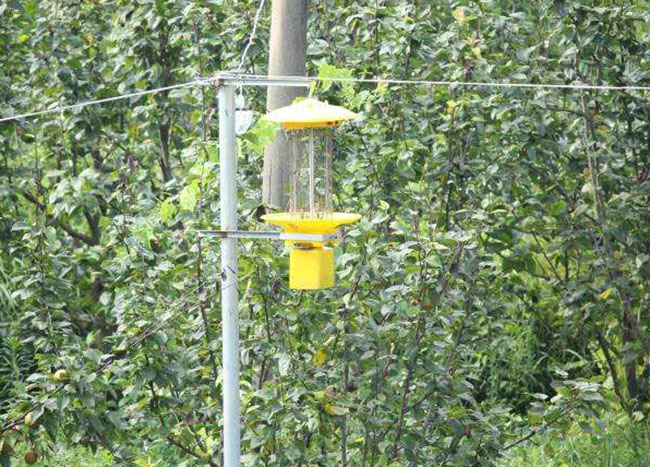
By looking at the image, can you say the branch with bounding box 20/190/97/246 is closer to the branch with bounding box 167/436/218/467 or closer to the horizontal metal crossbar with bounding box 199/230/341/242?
the branch with bounding box 167/436/218/467

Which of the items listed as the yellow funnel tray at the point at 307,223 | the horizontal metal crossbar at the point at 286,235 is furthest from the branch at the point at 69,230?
the yellow funnel tray at the point at 307,223

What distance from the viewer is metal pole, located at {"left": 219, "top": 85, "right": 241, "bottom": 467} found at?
3.91 m

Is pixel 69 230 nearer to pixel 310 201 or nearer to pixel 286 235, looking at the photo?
pixel 310 201

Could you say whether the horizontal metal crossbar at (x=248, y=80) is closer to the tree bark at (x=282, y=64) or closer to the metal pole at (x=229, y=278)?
the metal pole at (x=229, y=278)

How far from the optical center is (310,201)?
3926 mm

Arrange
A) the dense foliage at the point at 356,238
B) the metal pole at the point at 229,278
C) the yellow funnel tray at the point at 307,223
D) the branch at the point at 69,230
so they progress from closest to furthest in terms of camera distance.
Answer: the yellow funnel tray at the point at 307,223
the metal pole at the point at 229,278
the dense foliage at the point at 356,238
the branch at the point at 69,230

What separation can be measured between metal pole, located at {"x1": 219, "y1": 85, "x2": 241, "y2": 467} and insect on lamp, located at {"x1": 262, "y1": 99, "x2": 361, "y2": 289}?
0.16 metres

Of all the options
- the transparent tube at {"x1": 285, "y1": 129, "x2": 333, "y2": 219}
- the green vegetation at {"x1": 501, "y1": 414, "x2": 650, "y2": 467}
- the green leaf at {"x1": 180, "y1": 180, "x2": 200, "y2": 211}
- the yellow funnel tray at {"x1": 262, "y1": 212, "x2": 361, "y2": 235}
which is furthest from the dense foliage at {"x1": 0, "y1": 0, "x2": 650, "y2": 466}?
the yellow funnel tray at {"x1": 262, "y1": 212, "x2": 361, "y2": 235}

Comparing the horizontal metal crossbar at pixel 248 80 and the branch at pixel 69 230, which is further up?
the horizontal metal crossbar at pixel 248 80

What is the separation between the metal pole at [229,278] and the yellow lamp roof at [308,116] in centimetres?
22

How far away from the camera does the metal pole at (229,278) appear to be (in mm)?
3914

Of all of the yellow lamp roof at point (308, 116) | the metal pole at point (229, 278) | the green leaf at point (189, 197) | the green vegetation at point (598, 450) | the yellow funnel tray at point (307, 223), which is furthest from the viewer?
the green vegetation at point (598, 450)

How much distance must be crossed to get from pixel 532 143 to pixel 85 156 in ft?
10.3

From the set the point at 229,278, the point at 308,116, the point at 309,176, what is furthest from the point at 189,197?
the point at 308,116
